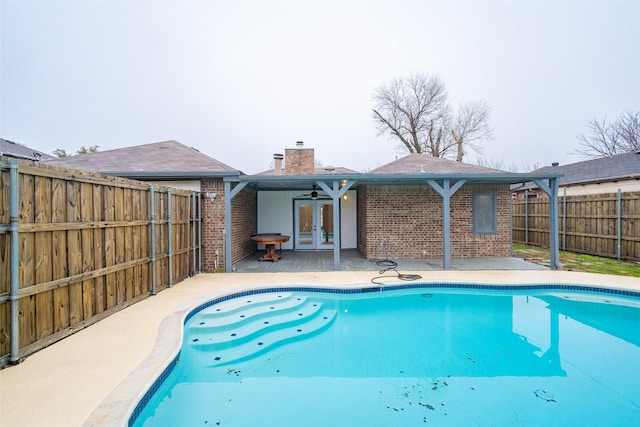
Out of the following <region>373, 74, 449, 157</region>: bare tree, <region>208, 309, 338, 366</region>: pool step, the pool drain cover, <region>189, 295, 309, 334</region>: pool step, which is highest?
<region>373, 74, 449, 157</region>: bare tree

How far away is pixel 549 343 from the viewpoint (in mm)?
4773

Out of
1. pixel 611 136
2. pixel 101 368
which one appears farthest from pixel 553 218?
pixel 611 136

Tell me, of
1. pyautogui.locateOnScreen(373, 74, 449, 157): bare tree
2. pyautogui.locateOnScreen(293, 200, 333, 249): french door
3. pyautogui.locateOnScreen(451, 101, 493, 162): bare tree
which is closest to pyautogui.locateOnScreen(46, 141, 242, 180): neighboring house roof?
pyautogui.locateOnScreen(293, 200, 333, 249): french door

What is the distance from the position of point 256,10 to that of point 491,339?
49.0 feet

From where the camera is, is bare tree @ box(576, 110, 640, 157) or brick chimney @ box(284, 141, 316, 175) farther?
bare tree @ box(576, 110, 640, 157)

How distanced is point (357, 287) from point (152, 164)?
6.96m

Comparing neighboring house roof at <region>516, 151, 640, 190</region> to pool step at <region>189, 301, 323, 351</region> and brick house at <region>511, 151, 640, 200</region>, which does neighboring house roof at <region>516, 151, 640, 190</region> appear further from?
pool step at <region>189, 301, 323, 351</region>

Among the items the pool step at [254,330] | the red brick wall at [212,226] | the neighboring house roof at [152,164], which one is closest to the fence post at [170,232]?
the neighboring house roof at [152,164]

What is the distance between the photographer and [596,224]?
35.1 feet

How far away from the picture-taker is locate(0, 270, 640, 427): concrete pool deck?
2.62 meters

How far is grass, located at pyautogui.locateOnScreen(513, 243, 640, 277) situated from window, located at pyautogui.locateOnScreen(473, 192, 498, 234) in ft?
4.91

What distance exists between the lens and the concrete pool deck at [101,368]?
2.62 metres

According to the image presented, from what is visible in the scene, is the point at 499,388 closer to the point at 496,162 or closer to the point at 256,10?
the point at 256,10

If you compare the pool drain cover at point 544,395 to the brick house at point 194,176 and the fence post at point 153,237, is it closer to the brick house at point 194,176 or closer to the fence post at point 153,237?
the fence post at point 153,237
